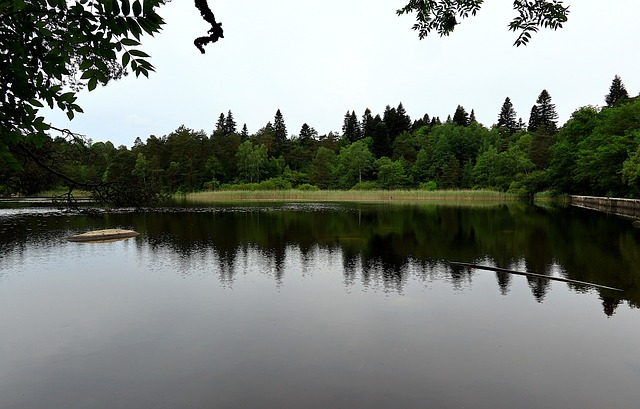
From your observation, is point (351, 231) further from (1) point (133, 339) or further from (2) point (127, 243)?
(1) point (133, 339)

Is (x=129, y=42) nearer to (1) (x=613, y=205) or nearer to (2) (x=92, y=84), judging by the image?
(2) (x=92, y=84)

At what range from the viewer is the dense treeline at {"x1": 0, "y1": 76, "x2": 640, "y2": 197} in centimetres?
4999

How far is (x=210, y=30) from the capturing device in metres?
2.99

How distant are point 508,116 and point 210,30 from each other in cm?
13314

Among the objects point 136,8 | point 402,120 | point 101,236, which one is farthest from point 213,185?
point 136,8

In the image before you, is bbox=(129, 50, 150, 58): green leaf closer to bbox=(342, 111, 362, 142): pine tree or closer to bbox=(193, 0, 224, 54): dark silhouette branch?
bbox=(193, 0, 224, 54): dark silhouette branch

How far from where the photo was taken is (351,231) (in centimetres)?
2678

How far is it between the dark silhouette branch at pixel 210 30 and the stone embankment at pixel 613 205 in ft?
140

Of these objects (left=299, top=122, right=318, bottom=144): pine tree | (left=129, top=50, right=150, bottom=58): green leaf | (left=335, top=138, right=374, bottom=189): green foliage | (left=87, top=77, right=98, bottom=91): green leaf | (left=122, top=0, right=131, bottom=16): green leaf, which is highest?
(left=299, top=122, right=318, bottom=144): pine tree

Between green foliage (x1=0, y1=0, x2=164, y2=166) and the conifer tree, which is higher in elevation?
the conifer tree

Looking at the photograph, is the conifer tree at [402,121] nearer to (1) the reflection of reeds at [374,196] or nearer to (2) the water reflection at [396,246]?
(1) the reflection of reeds at [374,196]

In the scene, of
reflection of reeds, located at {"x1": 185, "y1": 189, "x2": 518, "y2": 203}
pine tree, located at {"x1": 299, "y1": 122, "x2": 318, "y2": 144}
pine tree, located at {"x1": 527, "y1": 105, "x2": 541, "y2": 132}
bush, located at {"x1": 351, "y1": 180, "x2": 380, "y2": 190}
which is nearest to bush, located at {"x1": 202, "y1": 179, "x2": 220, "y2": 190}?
reflection of reeds, located at {"x1": 185, "y1": 189, "x2": 518, "y2": 203}

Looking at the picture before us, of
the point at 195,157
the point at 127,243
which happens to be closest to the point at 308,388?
the point at 127,243

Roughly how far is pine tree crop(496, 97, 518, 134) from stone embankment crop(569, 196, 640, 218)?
2880 inches
